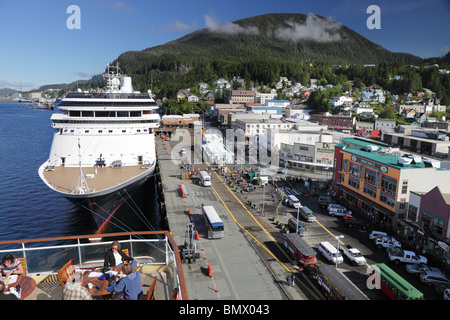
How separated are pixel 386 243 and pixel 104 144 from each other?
81.6 ft

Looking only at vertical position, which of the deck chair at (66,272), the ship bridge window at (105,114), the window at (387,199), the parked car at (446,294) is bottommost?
the parked car at (446,294)

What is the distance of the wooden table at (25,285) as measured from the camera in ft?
20.6

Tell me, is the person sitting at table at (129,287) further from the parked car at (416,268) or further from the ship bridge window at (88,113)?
the ship bridge window at (88,113)

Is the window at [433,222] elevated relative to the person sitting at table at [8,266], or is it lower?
lower

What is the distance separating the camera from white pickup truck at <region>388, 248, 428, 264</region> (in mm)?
20967

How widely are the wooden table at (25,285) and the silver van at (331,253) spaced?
60.6ft

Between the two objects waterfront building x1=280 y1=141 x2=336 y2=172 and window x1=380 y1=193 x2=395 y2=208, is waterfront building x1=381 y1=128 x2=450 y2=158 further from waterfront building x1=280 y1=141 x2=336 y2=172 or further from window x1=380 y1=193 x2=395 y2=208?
Answer: window x1=380 y1=193 x2=395 y2=208

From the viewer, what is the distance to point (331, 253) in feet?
69.2

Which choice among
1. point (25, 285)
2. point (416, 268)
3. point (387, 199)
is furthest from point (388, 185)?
point (25, 285)

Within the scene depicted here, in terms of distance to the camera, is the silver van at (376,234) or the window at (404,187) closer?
the silver van at (376,234)

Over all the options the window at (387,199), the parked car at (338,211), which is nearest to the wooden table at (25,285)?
the window at (387,199)

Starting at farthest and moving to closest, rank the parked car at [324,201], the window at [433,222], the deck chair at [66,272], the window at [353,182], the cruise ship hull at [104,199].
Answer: the parked car at [324,201]
the window at [353,182]
the window at [433,222]
the cruise ship hull at [104,199]
the deck chair at [66,272]
